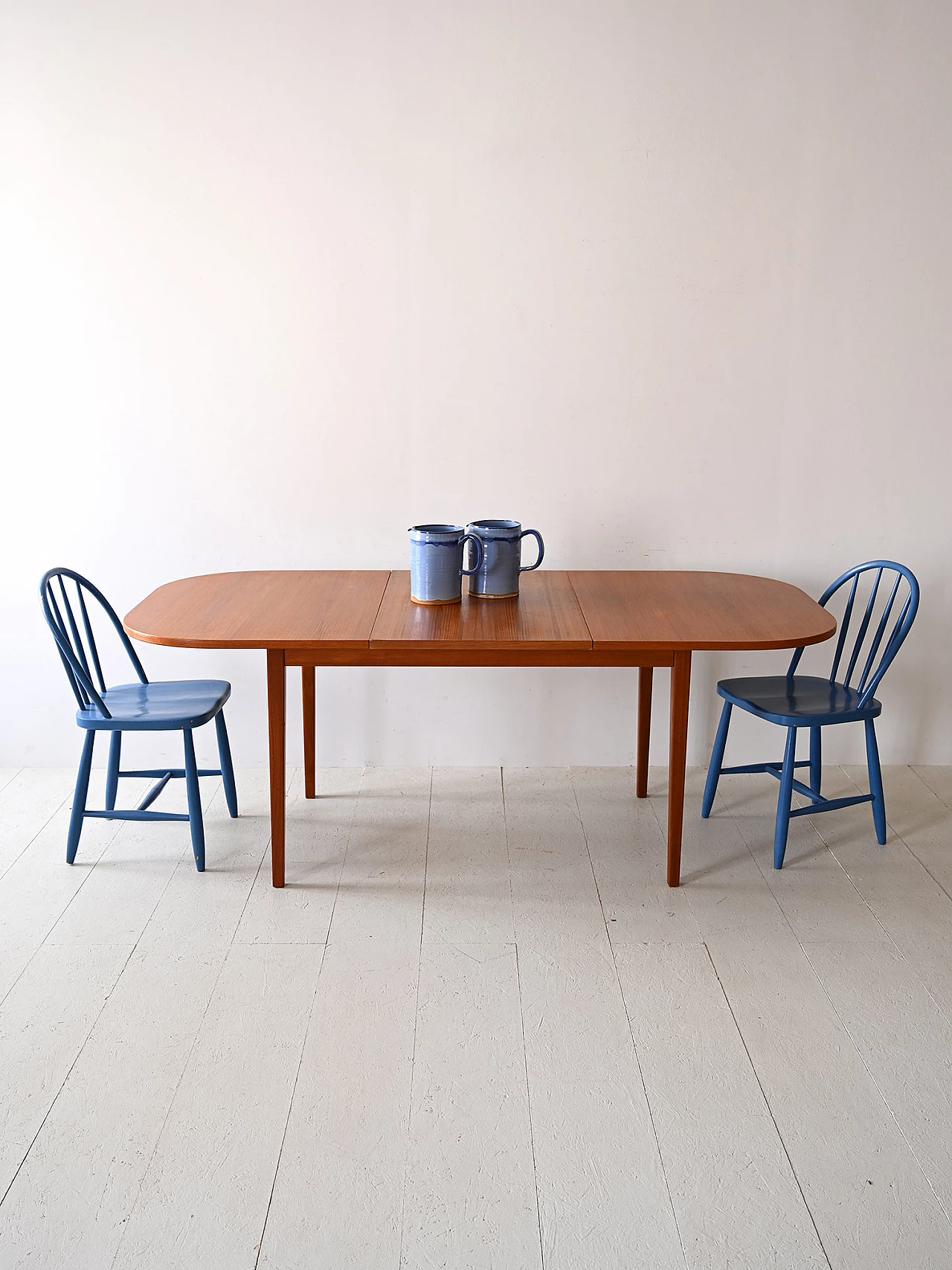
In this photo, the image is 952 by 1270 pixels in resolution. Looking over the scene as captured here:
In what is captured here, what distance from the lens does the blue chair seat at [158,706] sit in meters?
2.66

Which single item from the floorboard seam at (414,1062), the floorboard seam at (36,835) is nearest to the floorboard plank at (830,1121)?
the floorboard seam at (414,1062)

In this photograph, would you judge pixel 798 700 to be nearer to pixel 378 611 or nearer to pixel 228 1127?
pixel 378 611

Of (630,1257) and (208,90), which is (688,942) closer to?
(630,1257)

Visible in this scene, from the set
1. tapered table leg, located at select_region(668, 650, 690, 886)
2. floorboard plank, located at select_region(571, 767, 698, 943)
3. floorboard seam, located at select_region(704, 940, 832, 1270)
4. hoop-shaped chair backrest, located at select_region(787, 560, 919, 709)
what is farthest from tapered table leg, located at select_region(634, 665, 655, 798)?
floorboard seam, located at select_region(704, 940, 832, 1270)

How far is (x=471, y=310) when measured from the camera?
3127mm

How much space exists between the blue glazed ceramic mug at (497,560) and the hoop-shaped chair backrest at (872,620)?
93 centimetres

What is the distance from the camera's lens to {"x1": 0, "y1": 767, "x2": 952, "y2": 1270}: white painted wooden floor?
162 centimetres

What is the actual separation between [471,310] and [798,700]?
1525 mm

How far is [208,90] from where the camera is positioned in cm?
297

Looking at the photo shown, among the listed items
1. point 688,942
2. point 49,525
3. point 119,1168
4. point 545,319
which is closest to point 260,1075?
point 119,1168

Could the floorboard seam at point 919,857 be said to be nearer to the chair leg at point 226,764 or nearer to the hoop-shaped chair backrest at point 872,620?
the hoop-shaped chair backrest at point 872,620

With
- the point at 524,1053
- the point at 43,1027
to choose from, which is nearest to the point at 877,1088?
the point at 524,1053

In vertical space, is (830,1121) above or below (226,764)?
below

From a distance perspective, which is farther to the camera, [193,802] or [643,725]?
[643,725]
